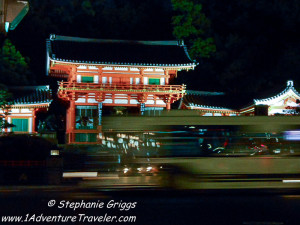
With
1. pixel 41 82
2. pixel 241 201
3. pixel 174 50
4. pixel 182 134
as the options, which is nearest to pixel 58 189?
pixel 182 134

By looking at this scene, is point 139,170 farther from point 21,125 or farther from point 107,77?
point 21,125

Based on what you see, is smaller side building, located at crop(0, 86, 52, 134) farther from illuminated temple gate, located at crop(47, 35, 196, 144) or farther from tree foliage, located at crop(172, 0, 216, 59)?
tree foliage, located at crop(172, 0, 216, 59)

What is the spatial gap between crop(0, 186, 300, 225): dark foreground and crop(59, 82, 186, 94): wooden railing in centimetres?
2005

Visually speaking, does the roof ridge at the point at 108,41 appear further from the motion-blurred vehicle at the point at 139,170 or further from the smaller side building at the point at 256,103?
the motion-blurred vehicle at the point at 139,170

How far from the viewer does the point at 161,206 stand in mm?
10312

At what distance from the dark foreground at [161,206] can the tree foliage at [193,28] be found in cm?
3494

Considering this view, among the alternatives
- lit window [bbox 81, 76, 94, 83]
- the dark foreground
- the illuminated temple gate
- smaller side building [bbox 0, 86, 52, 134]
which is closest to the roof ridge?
the illuminated temple gate

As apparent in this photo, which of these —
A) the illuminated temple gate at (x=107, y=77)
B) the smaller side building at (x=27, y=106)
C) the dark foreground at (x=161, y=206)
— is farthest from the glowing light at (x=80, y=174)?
the smaller side building at (x=27, y=106)

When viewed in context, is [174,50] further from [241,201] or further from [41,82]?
[241,201]

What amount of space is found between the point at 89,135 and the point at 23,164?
1387 centimetres

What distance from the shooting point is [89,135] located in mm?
33125

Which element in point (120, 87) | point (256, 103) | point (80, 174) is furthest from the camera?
point (120, 87)

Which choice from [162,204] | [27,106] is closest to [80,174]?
[162,204]

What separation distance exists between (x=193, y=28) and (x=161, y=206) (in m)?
39.0
